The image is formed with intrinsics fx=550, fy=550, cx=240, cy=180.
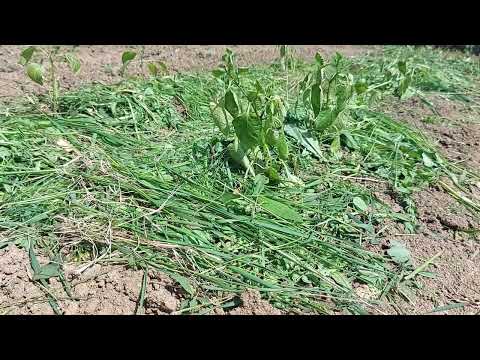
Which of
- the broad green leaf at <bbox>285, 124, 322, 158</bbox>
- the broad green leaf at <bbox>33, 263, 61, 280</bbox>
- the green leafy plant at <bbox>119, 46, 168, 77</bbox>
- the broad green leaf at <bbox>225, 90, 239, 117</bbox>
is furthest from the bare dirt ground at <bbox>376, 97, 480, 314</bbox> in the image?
the green leafy plant at <bbox>119, 46, 168, 77</bbox>

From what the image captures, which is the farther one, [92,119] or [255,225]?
[92,119]

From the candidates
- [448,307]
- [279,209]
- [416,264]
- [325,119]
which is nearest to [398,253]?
[416,264]

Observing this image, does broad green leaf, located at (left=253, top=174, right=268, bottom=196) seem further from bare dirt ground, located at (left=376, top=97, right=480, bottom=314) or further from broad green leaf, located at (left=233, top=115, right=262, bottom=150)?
bare dirt ground, located at (left=376, top=97, right=480, bottom=314)

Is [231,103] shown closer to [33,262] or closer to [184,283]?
[184,283]

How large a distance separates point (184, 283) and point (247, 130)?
82 cm

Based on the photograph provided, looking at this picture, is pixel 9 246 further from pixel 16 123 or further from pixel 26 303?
pixel 16 123

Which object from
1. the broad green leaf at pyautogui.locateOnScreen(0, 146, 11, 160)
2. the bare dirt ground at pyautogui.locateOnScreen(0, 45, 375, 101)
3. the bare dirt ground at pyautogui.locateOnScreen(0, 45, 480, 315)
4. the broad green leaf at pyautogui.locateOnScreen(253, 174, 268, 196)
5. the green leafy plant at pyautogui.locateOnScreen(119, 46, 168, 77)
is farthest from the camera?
the bare dirt ground at pyautogui.locateOnScreen(0, 45, 375, 101)

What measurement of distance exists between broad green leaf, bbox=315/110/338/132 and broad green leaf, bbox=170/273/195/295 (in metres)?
1.28

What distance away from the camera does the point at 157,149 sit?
2840 millimetres

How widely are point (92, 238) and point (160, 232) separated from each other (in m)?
0.27

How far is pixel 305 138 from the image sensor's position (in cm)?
295

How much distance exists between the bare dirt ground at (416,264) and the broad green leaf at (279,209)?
436mm

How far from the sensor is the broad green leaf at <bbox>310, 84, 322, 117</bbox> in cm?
292

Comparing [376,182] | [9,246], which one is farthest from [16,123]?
[376,182]
